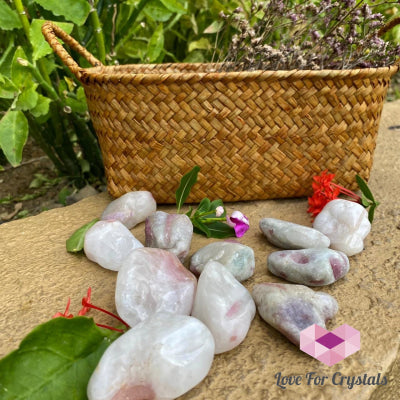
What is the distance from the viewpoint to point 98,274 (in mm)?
885

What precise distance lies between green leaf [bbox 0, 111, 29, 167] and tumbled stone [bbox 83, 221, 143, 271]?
354 millimetres

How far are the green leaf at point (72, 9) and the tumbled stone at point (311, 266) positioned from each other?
874mm

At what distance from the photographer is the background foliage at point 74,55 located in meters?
1.14

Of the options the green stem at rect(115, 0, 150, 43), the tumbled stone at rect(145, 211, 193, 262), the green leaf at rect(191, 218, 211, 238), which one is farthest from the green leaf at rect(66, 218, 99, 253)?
the green stem at rect(115, 0, 150, 43)

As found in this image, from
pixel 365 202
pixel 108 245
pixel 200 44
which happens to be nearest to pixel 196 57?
pixel 200 44

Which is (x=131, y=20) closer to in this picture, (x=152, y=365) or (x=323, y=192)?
(x=323, y=192)

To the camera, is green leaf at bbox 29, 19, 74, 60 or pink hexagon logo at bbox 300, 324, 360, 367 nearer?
pink hexagon logo at bbox 300, 324, 360, 367

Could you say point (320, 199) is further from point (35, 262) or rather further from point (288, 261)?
point (35, 262)

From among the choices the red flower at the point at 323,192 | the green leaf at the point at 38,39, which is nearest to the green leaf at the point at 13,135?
the green leaf at the point at 38,39

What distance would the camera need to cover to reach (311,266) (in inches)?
31.6

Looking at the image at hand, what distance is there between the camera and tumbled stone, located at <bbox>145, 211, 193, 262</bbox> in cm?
90

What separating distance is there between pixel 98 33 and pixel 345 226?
92 cm

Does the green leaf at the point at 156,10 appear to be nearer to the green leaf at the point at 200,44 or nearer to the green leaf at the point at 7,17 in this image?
the green leaf at the point at 200,44

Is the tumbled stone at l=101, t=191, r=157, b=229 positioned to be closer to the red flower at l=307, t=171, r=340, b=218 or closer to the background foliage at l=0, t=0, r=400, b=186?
the background foliage at l=0, t=0, r=400, b=186
